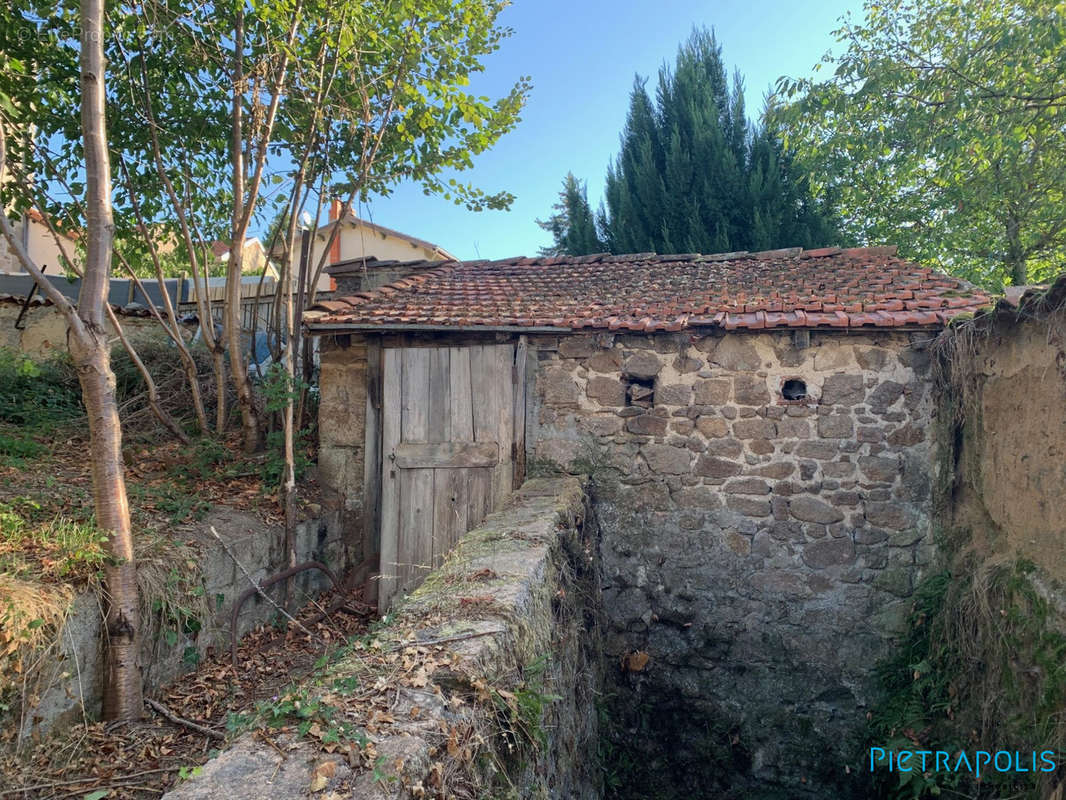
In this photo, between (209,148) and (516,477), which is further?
(209,148)

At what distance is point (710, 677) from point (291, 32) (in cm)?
639

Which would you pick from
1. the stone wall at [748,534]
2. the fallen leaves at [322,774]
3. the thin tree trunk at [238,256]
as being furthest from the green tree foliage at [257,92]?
the fallen leaves at [322,774]

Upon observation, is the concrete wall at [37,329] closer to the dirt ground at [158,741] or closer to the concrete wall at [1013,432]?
the dirt ground at [158,741]

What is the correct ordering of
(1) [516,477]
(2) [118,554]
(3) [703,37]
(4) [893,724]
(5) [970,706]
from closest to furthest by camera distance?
(2) [118,554] < (5) [970,706] < (4) [893,724] < (1) [516,477] < (3) [703,37]

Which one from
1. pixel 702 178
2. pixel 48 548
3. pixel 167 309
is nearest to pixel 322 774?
pixel 48 548

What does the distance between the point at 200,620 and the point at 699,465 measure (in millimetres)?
3846

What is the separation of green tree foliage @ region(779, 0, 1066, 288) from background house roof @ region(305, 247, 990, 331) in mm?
2823

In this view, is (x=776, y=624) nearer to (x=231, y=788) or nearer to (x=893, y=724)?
(x=893, y=724)

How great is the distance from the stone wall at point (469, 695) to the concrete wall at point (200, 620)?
1.73 metres

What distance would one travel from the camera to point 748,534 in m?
5.07

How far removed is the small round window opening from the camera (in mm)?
5035

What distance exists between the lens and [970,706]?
13.0 feet

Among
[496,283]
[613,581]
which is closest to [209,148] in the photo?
[496,283]

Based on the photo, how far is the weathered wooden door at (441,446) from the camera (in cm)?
540
